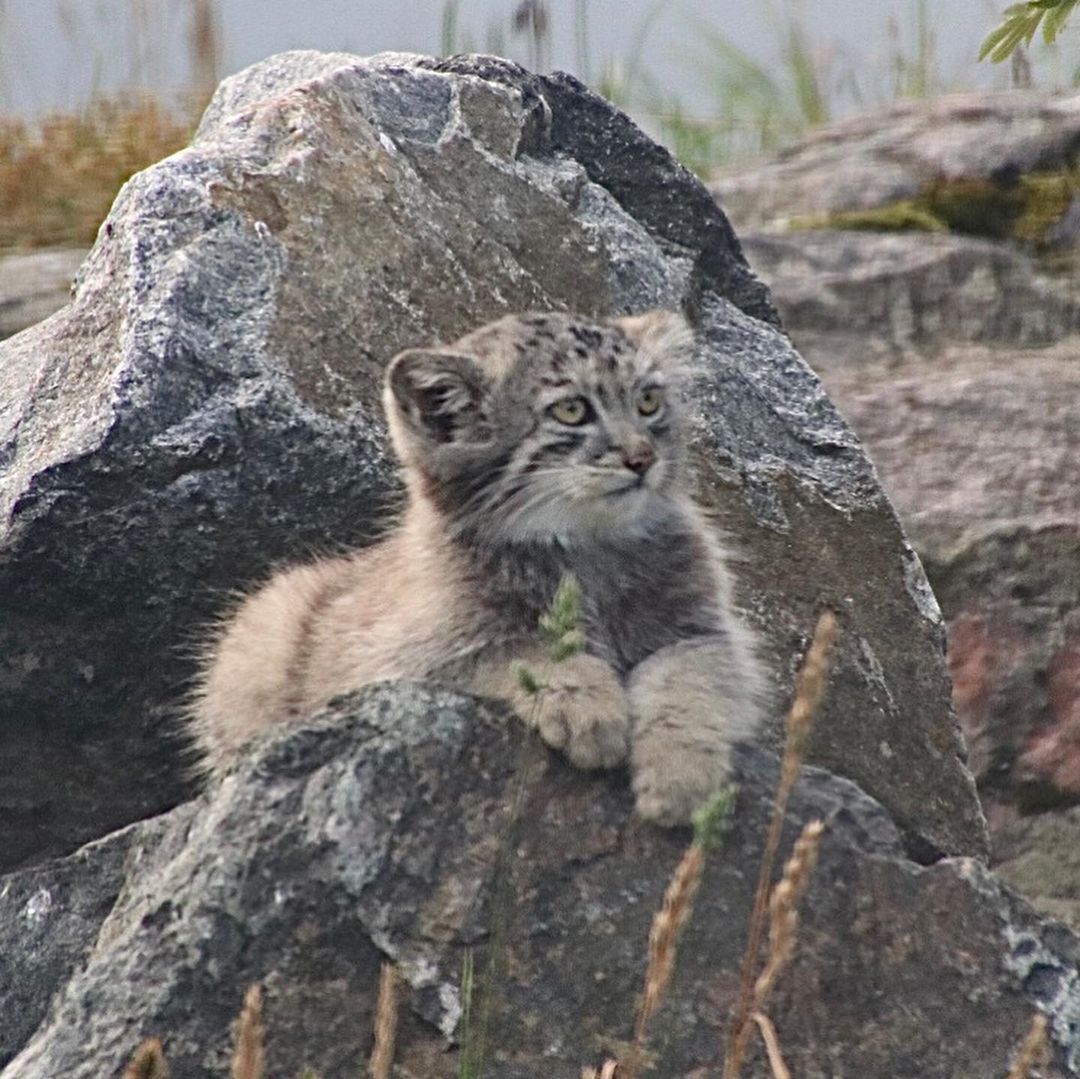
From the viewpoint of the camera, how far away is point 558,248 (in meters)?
5.72

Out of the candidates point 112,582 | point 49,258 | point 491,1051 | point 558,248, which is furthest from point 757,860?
point 49,258

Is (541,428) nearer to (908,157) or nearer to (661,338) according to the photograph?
(661,338)

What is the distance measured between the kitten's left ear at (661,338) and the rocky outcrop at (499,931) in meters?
1.19

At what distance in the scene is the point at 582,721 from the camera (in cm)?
402

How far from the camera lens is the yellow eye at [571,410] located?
468 cm

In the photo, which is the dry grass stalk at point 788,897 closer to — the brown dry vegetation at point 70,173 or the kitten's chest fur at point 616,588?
the kitten's chest fur at point 616,588

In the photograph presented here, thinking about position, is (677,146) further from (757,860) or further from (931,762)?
(757,860)

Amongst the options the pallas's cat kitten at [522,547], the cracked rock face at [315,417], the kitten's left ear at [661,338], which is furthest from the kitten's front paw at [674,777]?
the kitten's left ear at [661,338]

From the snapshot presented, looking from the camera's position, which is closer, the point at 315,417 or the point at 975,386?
the point at 315,417

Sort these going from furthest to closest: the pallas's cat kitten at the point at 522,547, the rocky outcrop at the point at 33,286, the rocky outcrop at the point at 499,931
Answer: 1. the rocky outcrop at the point at 33,286
2. the pallas's cat kitten at the point at 522,547
3. the rocky outcrop at the point at 499,931

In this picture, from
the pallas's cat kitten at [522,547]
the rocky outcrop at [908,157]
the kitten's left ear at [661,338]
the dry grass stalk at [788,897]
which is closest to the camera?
Answer: the dry grass stalk at [788,897]

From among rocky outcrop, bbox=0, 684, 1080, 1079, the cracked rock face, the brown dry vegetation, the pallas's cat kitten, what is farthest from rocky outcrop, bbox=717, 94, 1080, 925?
the brown dry vegetation

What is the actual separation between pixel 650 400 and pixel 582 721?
107 centimetres

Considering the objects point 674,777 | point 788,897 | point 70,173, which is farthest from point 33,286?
point 788,897
